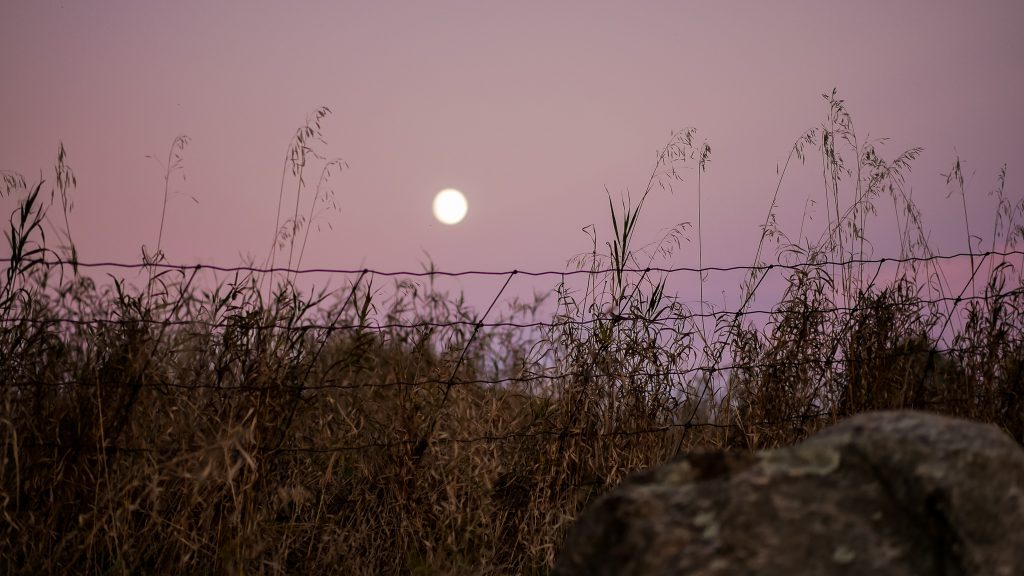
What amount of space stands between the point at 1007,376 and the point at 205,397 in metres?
4.20

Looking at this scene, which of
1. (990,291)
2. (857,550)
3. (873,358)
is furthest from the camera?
(990,291)

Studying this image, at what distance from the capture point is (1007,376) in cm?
439

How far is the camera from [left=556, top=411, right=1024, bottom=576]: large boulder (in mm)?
1926

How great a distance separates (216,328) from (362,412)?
2.46 ft

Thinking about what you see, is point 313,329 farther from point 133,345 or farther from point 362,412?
point 133,345

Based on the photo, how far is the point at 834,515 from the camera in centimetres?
198

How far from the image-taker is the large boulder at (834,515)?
6.32 feet

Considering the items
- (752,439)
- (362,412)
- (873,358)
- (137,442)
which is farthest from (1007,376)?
(137,442)

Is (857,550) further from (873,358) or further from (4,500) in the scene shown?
(4,500)

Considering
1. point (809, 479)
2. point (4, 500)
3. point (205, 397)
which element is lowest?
point (4, 500)

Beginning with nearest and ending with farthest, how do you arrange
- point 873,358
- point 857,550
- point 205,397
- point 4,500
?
point 857,550 < point 4,500 < point 205,397 < point 873,358

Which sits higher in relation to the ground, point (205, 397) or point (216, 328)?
point (216, 328)

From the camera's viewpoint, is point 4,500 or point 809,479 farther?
point 4,500

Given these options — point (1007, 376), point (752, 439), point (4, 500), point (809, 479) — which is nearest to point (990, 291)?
point (1007, 376)
